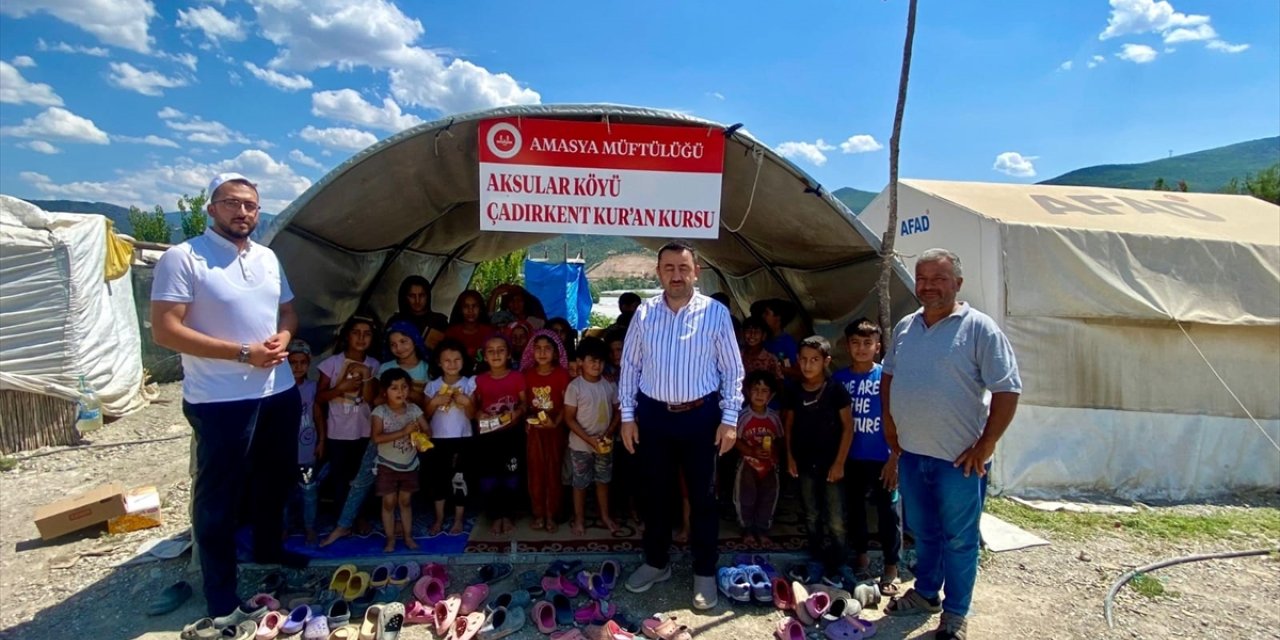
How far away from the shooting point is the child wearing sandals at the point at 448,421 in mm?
4254

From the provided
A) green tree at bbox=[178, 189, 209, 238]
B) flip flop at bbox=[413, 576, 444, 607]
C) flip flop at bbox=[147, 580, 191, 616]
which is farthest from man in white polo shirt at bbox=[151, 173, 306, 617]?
green tree at bbox=[178, 189, 209, 238]

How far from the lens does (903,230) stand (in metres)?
7.92

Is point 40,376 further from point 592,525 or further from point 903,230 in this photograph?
point 903,230

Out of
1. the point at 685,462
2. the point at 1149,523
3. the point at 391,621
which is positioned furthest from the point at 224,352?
the point at 1149,523

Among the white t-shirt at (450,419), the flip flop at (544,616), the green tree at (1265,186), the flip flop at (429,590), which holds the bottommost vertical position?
the flip flop at (544,616)

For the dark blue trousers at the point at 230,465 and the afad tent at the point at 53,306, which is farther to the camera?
the afad tent at the point at 53,306

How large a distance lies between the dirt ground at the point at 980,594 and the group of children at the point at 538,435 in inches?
19.1

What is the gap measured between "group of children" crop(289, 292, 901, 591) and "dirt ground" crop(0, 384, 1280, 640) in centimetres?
49

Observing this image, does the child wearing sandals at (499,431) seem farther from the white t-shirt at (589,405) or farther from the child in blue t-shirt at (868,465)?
the child in blue t-shirt at (868,465)

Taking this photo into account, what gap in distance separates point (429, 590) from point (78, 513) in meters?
3.02

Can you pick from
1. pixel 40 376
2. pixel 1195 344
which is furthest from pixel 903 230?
pixel 40 376

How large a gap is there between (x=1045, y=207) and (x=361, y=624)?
7.60m

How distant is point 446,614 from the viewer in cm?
351

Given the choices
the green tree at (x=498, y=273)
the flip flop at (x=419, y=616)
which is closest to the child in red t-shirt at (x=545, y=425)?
the flip flop at (x=419, y=616)
